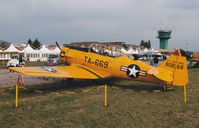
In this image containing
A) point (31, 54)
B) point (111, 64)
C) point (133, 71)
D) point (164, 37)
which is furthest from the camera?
point (164, 37)

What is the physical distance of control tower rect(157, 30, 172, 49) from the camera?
95.0 metres

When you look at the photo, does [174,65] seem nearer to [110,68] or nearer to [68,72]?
[110,68]

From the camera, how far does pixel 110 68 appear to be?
26.0ft

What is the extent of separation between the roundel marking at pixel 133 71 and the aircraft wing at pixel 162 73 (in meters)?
0.55

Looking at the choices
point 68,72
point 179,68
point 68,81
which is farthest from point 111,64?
point 179,68

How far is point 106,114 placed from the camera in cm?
456

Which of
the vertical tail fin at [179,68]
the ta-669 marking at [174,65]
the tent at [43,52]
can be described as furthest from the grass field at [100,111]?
the tent at [43,52]

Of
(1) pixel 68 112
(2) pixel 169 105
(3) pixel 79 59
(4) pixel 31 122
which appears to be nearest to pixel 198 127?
(2) pixel 169 105

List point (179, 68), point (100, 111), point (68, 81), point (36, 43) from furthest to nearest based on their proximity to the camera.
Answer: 1. point (36, 43)
2. point (68, 81)
3. point (179, 68)
4. point (100, 111)

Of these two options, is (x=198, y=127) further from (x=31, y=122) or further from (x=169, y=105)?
(x=31, y=122)

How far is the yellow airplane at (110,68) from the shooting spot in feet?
21.4

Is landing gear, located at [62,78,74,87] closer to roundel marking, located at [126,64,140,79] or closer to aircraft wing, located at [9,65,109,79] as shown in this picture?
aircraft wing, located at [9,65,109,79]

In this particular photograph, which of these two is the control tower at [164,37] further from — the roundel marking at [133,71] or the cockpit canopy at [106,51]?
the roundel marking at [133,71]

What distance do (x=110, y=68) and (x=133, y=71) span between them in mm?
1263
